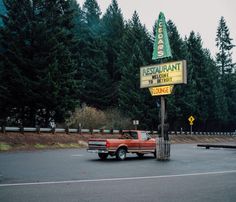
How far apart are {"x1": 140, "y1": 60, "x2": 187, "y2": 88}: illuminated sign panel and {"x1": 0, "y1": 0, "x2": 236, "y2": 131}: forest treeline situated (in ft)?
48.8

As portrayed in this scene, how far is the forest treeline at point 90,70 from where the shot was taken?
37.2 meters

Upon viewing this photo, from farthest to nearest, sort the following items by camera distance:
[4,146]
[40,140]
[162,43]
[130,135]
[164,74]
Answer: [40,140]
[4,146]
[162,43]
[164,74]
[130,135]

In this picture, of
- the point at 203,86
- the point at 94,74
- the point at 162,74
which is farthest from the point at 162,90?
the point at 203,86

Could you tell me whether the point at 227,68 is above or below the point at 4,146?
above

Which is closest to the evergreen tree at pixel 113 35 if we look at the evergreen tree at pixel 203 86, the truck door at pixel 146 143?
the evergreen tree at pixel 203 86

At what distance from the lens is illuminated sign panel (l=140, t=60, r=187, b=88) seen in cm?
2159

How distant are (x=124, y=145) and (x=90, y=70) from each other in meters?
45.5

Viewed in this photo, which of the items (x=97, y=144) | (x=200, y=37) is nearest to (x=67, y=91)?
(x=97, y=144)

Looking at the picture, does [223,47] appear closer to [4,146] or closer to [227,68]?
[227,68]

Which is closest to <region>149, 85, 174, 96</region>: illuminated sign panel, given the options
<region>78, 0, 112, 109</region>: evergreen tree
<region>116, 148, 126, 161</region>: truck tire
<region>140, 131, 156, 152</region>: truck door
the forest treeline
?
<region>140, 131, 156, 152</region>: truck door

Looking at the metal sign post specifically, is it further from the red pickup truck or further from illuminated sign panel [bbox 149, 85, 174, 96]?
the red pickup truck

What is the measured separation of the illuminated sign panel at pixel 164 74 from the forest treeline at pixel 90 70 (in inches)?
586

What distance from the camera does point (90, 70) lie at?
6419 cm

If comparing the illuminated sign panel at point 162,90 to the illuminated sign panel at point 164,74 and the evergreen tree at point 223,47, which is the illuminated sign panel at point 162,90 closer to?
the illuminated sign panel at point 164,74
